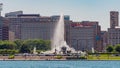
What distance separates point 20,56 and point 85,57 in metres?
21.1

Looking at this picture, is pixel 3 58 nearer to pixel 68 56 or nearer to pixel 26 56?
pixel 26 56

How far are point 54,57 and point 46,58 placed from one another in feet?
8.59

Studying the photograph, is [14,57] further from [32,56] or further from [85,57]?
[85,57]

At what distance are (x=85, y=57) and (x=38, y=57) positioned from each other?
1493 centimetres

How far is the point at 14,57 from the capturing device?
185 meters

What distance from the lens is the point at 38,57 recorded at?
184m

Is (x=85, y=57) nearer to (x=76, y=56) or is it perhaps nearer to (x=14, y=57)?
(x=76, y=56)

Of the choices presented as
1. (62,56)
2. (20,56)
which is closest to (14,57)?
(20,56)

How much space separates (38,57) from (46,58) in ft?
10.2

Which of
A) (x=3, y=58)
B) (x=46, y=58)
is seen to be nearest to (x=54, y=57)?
(x=46, y=58)

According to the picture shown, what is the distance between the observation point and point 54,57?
18275 centimetres

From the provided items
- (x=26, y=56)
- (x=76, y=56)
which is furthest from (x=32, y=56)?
(x=76, y=56)

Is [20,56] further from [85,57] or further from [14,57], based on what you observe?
[85,57]

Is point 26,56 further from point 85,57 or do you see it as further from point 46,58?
point 85,57
